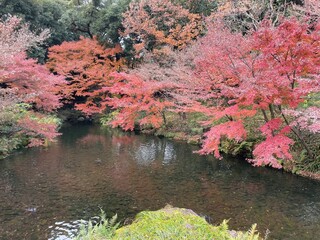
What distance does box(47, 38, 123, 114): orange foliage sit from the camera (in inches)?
1024

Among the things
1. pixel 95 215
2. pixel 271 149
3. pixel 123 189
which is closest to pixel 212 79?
pixel 271 149

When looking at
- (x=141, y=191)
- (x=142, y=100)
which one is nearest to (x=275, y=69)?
(x=141, y=191)

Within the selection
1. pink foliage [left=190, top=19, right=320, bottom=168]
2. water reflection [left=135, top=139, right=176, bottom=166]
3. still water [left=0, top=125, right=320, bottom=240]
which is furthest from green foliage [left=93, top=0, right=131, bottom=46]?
pink foliage [left=190, top=19, right=320, bottom=168]

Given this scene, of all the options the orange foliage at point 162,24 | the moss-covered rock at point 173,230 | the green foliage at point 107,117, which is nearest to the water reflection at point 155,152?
the orange foliage at point 162,24

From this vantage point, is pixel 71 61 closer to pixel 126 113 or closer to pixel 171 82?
pixel 126 113

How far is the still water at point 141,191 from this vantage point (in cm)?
720

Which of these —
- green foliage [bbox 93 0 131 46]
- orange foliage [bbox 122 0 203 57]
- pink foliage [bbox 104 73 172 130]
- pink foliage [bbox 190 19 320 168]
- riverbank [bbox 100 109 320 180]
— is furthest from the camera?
green foliage [bbox 93 0 131 46]

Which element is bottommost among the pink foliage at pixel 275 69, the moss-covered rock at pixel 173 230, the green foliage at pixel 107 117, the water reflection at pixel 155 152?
the green foliage at pixel 107 117

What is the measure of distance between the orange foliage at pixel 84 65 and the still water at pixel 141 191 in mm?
12910

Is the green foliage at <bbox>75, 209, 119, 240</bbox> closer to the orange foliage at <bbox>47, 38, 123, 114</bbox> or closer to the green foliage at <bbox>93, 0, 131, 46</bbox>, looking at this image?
the orange foliage at <bbox>47, 38, 123, 114</bbox>

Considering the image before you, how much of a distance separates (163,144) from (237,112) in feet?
23.0

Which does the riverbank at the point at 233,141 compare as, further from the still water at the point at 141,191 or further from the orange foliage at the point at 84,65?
the orange foliage at the point at 84,65

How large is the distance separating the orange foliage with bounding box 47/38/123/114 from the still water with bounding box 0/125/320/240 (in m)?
12.9

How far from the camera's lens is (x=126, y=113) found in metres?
20.9
